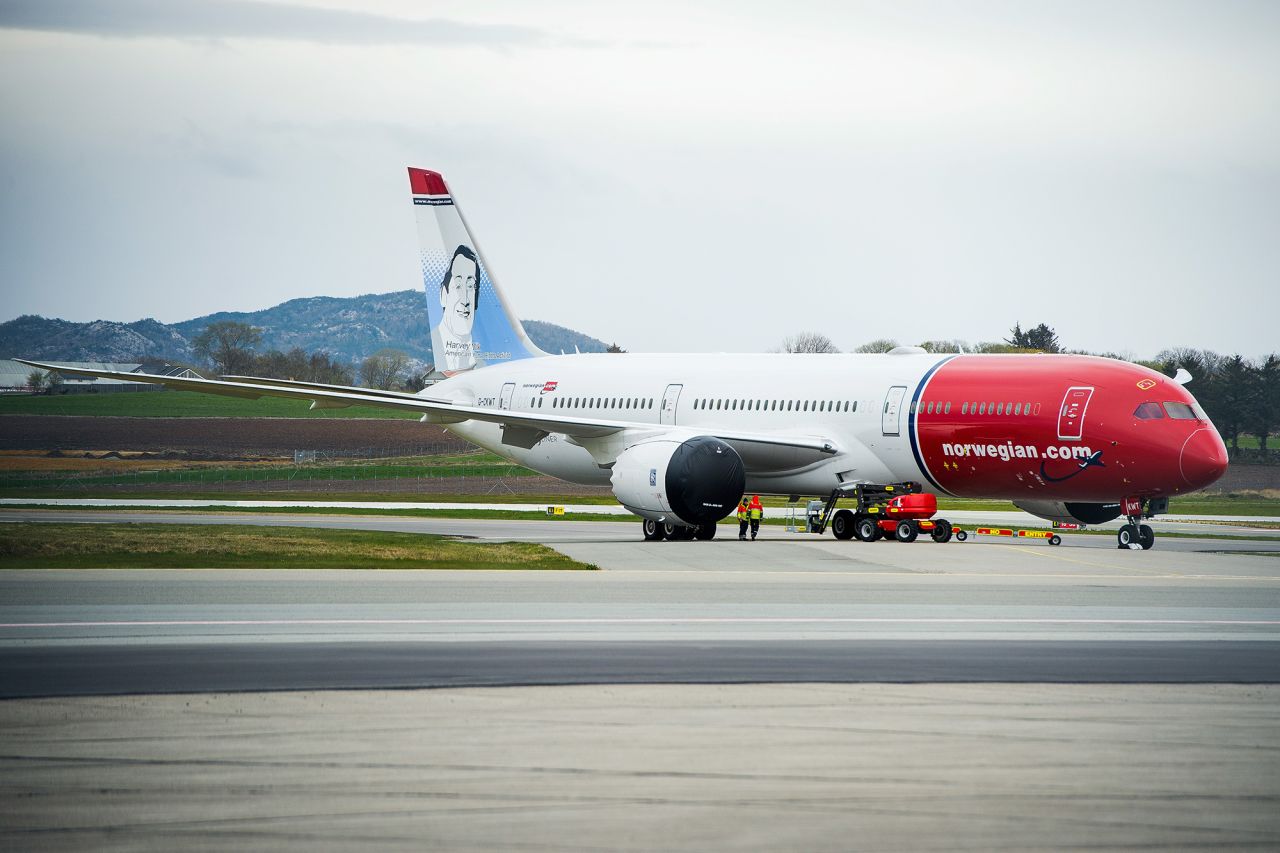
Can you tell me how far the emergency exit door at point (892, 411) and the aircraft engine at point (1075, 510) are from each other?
363 cm

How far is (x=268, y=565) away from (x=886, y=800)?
58.9ft

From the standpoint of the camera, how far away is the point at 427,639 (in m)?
16.0

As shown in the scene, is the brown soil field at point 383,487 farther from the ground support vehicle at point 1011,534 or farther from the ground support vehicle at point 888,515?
the ground support vehicle at point 888,515

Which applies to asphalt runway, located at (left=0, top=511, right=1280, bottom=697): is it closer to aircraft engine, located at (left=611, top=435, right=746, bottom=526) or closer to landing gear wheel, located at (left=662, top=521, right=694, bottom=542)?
aircraft engine, located at (left=611, top=435, right=746, bottom=526)

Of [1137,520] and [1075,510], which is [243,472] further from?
[1137,520]

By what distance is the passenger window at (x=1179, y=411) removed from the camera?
104 feet

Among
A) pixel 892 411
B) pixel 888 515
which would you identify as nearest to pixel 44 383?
pixel 888 515

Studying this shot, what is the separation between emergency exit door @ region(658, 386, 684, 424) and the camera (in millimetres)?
40062

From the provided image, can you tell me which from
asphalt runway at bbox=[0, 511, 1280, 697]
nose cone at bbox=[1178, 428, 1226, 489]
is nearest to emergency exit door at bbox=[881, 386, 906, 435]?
nose cone at bbox=[1178, 428, 1226, 489]

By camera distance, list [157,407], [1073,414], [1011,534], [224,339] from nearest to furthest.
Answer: [1073,414]
[1011,534]
[157,407]
[224,339]

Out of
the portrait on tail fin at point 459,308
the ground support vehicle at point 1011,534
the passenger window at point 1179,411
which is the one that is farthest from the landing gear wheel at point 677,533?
the portrait on tail fin at point 459,308

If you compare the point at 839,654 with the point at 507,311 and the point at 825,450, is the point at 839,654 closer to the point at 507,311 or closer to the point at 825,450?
the point at 825,450

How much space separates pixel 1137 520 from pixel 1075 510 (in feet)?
7.80

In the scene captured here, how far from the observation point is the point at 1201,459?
31.2 m
